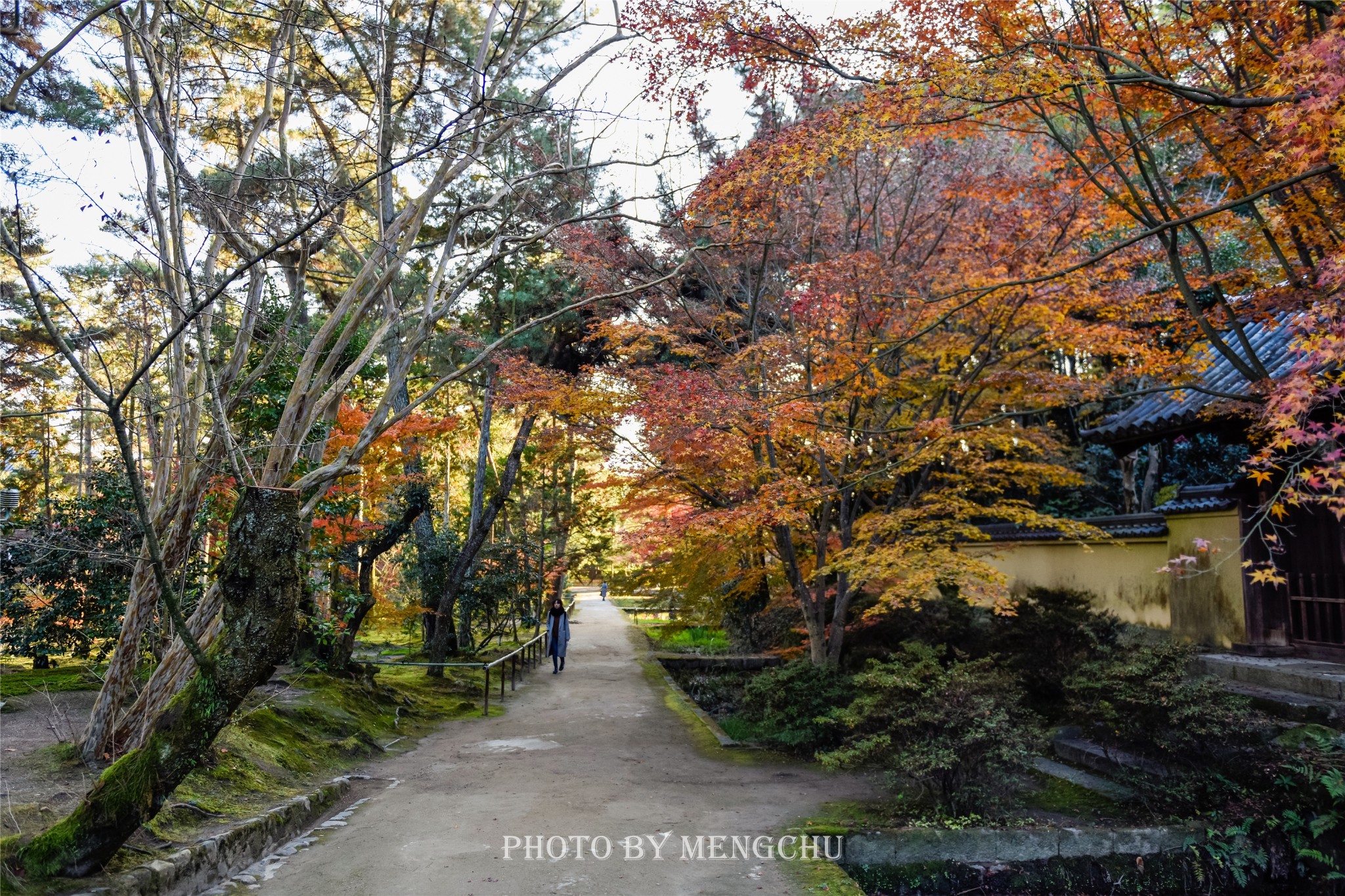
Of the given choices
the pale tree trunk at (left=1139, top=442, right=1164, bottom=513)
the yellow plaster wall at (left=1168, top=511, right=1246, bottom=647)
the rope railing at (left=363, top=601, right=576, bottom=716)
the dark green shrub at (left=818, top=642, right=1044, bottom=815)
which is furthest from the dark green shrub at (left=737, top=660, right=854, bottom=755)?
the pale tree trunk at (left=1139, top=442, right=1164, bottom=513)

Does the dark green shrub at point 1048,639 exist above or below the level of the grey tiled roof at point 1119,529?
below

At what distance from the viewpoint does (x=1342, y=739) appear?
6281 mm

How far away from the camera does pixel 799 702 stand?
369 inches

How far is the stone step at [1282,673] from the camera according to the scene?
7.16 meters

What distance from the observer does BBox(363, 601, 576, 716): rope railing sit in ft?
41.1

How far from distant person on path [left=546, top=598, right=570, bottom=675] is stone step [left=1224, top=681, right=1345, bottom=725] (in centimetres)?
1246

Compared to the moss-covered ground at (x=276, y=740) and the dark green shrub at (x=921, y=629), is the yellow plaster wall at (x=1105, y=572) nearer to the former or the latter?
the dark green shrub at (x=921, y=629)

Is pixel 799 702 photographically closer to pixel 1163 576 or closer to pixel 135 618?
pixel 1163 576

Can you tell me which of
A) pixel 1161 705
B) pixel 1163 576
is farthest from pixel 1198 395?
pixel 1161 705

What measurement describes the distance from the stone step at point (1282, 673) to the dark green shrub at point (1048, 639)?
1100mm

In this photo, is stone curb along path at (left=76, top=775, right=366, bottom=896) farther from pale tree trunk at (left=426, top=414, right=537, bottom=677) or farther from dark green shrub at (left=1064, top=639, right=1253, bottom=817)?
pale tree trunk at (left=426, top=414, right=537, bottom=677)

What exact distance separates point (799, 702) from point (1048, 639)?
3.32m

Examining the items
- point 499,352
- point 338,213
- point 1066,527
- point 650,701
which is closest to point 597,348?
point 499,352

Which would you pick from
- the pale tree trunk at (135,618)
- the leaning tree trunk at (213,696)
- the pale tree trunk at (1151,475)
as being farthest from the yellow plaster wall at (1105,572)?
the pale tree trunk at (135,618)
